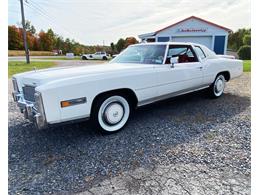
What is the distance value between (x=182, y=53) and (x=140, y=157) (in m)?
2.85

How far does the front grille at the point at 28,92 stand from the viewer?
3111 mm

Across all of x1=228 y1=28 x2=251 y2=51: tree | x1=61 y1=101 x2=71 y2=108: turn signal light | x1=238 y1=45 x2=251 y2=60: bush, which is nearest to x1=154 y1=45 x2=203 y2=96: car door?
x1=61 y1=101 x2=71 y2=108: turn signal light

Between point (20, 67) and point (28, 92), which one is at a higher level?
point (20, 67)

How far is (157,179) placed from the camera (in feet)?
7.48

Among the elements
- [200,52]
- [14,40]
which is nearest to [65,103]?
[200,52]

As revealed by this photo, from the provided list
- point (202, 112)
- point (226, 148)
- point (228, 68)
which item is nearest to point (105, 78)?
point (226, 148)

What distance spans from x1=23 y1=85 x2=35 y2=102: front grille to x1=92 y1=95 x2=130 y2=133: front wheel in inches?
38.8

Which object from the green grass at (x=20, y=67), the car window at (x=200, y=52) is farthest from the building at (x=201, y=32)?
the car window at (x=200, y=52)

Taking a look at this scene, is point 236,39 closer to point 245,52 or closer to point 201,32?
point 245,52

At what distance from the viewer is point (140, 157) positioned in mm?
2719

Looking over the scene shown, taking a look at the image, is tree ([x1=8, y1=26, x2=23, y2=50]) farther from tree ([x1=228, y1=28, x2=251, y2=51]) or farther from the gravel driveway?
the gravel driveway

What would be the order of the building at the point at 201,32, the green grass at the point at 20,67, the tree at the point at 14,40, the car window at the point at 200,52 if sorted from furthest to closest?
the tree at the point at 14,40, the building at the point at 201,32, the green grass at the point at 20,67, the car window at the point at 200,52

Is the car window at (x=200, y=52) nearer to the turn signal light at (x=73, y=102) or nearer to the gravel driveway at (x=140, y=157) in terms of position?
the gravel driveway at (x=140, y=157)

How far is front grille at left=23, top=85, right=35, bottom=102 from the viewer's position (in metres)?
3.11
